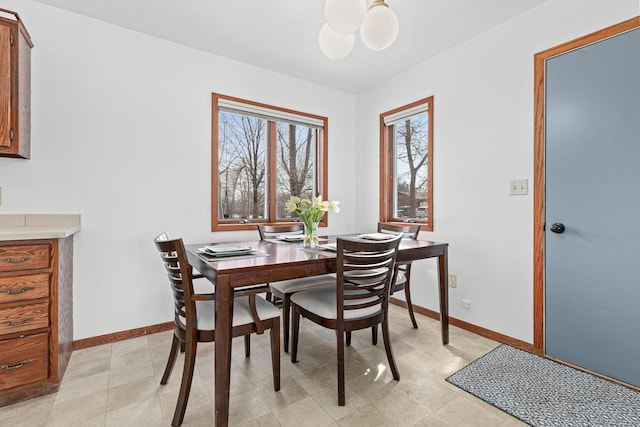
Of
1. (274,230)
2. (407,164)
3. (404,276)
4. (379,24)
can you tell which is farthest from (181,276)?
(407,164)

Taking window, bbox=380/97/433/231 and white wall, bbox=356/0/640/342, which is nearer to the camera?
white wall, bbox=356/0/640/342

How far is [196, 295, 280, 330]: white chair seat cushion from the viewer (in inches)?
61.2

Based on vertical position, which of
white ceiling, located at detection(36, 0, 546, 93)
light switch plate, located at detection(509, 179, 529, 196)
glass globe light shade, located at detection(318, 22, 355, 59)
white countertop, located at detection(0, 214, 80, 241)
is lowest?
white countertop, located at detection(0, 214, 80, 241)

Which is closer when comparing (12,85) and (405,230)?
(12,85)

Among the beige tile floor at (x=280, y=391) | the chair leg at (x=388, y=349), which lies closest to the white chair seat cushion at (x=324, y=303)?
the chair leg at (x=388, y=349)

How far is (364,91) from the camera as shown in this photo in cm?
371

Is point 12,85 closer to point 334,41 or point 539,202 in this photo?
point 334,41

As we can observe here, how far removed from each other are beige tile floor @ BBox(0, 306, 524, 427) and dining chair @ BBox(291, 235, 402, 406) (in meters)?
0.16

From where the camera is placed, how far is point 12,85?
72.7 inches

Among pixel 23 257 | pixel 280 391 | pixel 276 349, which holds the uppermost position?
pixel 23 257

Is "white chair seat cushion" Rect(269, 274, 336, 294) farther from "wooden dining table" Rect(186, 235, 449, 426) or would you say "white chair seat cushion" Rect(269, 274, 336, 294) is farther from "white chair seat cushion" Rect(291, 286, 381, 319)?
"wooden dining table" Rect(186, 235, 449, 426)

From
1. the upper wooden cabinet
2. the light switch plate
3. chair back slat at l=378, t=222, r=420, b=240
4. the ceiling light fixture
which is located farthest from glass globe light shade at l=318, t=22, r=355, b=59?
the upper wooden cabinet

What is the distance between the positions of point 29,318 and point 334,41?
2.29 m

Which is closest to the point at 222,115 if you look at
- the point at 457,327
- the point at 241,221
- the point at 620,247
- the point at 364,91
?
the point at 241,221
